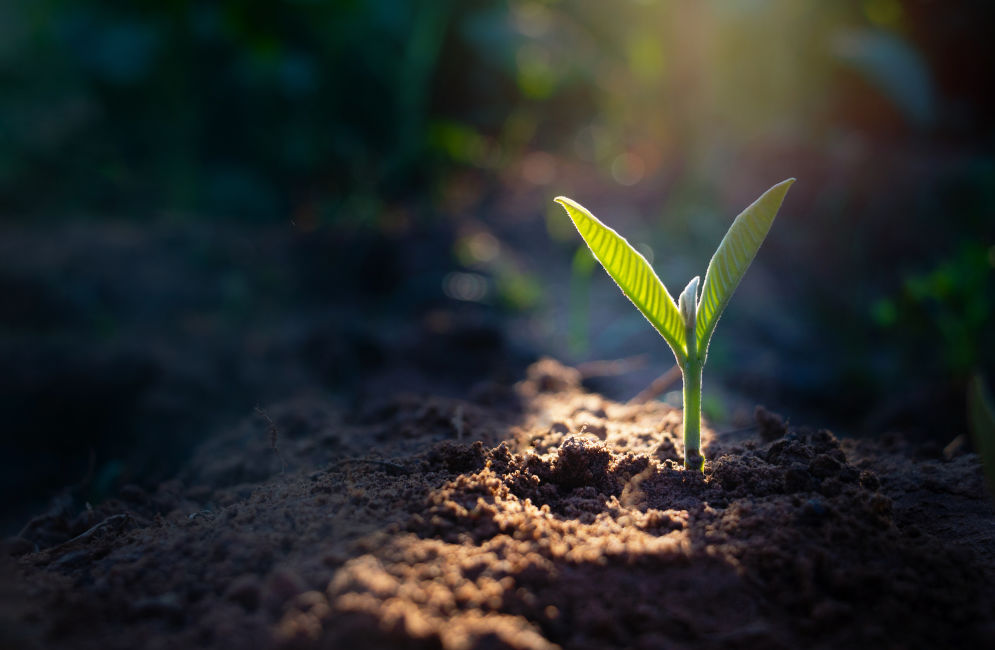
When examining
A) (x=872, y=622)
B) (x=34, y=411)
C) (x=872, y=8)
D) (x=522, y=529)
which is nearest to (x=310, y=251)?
(x=34, y=411)

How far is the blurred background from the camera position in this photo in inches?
113

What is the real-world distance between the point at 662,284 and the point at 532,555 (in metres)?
0.56

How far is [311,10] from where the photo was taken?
4.71m

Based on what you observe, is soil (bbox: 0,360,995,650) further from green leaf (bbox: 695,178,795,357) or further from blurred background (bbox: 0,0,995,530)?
blurred background (bbox: 0,0,995,530)

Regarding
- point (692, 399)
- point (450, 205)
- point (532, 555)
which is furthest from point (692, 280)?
point (450, 205)

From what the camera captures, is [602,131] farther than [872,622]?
Yes

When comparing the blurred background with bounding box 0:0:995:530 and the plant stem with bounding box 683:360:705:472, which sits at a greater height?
the blurred background with bounding box 0:0:995:530

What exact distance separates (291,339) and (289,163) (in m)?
1.92

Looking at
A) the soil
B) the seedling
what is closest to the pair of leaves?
the seedling

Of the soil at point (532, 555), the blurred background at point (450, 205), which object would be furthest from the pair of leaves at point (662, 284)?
the blurred background at point (450, 205)

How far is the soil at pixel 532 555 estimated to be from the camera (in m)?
1.02

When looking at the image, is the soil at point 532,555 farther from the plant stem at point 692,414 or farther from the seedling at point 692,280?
the seedling at point 692,280

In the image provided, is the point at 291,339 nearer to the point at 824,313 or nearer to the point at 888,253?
the point at 824,313

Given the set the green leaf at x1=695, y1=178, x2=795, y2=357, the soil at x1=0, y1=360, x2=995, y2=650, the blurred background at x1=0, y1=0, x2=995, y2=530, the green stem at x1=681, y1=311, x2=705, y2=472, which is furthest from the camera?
the blurred background at x1=0, y1=0, x2=995, y2=530
